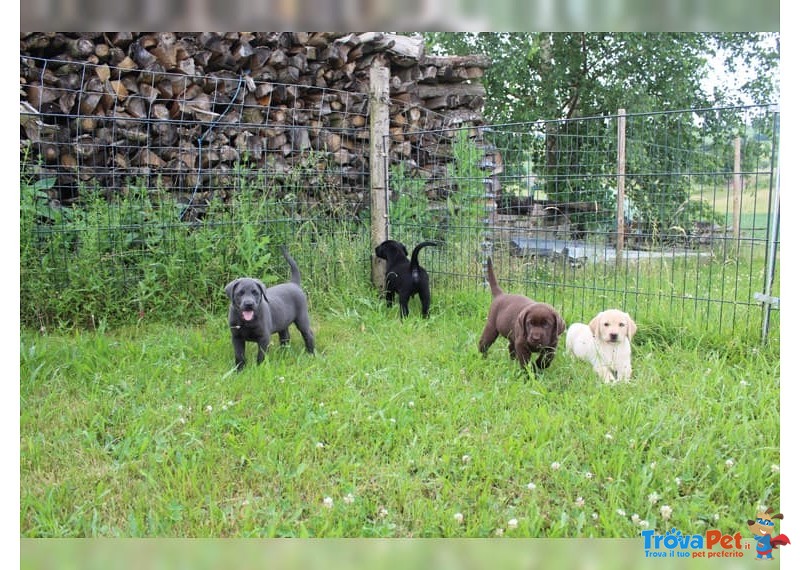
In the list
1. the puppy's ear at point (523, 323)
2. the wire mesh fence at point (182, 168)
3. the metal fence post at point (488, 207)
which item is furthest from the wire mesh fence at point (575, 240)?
the puppy's ear at point (523, 323)

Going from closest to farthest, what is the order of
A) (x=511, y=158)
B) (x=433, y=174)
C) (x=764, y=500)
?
1. (x=764, y=500)
2. (x=433, y=174)
3. (x=511, y=158)

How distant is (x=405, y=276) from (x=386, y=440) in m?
2.47

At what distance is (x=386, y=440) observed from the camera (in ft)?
9.50

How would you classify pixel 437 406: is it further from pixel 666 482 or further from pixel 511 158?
pixel 511 158

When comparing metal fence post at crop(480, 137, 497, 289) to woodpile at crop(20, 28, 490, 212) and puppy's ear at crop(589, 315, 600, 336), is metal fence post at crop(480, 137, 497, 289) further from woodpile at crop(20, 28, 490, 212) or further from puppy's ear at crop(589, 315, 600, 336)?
puppy's ear at crop(589, 315, 600, 336)

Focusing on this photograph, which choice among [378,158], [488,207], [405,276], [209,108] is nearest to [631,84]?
[488,207]

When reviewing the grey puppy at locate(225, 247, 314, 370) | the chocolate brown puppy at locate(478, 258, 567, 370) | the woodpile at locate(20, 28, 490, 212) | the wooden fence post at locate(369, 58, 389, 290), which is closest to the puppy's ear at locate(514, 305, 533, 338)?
the chocolate brown puppy at locate(478, 258, 567, 370)

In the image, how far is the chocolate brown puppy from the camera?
359cm

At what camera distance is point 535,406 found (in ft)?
10.7

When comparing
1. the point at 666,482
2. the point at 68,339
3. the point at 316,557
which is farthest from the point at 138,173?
the point at 666,482

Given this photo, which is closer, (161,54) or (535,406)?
(535,406)

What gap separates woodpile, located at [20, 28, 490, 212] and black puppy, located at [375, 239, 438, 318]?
1.04 m

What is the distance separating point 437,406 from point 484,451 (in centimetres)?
60

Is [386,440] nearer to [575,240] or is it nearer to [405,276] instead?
[405,276]
